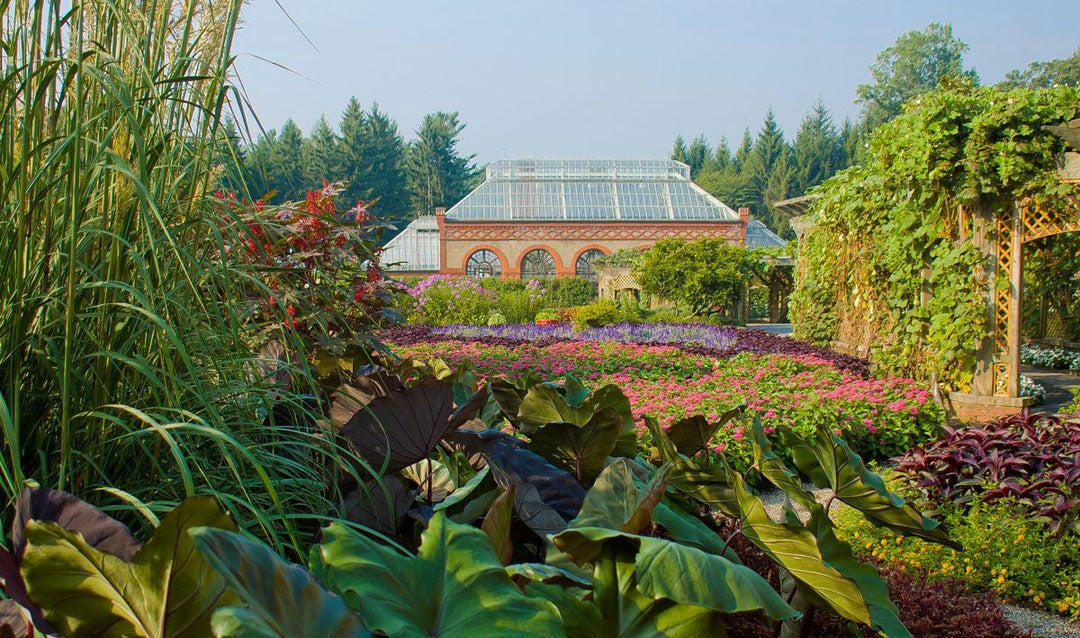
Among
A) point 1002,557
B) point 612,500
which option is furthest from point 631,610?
point 1002,557

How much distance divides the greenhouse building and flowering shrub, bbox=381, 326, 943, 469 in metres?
19.4

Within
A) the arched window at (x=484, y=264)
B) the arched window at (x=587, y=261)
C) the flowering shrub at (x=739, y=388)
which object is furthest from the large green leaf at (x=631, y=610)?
the arched window at (x=484, y=264)

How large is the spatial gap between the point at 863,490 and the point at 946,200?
19.8ft

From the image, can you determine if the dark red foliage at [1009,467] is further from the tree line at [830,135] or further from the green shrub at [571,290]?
the tree line at [830,135]

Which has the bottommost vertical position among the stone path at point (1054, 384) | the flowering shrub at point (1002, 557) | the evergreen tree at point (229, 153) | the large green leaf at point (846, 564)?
the stone path at point (1054, 384)

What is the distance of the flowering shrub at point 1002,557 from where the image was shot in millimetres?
2756

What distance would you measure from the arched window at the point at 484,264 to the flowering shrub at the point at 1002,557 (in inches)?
1011

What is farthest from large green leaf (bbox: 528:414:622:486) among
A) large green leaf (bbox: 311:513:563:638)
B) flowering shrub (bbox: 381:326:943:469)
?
flowering shrub (bbox: 381:326:943:469)

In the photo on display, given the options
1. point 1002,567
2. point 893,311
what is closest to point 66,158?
point 1002,567

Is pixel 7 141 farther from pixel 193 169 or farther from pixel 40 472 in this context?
pixel 40 472

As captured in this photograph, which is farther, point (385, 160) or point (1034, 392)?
point (385, 160)

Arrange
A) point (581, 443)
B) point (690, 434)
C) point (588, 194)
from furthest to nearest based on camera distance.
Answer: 1. point (588, 194)
2. point (690, 434)
3. point (581, 443)

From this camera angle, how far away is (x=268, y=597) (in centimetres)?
53

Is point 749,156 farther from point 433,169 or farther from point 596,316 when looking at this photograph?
point 596,316
